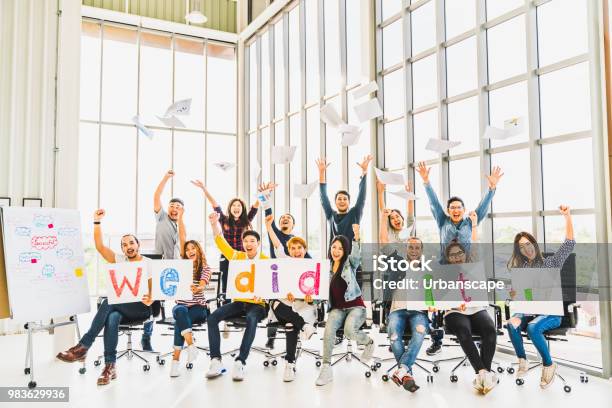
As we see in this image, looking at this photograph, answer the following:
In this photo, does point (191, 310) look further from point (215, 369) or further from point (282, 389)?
point (282, 389)

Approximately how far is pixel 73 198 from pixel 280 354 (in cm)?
285

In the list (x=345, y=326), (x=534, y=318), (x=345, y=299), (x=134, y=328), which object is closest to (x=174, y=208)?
(x=134, y=328)

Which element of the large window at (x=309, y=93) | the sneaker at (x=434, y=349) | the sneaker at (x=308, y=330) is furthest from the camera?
the large window at (x=309, y=93)

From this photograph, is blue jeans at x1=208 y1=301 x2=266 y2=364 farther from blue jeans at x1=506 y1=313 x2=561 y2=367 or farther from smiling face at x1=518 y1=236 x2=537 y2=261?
smiling face at x1=518 y1=236 x2=537 y2=261

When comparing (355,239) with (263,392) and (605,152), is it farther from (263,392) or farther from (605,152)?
(605,152)

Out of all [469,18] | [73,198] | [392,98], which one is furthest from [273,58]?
[73,198]

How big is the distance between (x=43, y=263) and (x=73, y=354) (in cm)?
92

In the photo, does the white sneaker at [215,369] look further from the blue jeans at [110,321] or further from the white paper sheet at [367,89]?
the white paper sheet at [367,89]

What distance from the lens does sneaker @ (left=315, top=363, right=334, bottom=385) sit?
420 centimetres

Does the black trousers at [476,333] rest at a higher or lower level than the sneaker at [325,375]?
higher

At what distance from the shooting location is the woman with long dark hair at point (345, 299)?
4.38 meters

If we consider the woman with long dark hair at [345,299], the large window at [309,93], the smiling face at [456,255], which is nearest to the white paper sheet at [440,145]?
the smiling face at [456,255]

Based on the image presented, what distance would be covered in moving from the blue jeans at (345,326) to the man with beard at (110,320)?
164 centimetres

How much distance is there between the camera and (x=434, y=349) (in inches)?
207
